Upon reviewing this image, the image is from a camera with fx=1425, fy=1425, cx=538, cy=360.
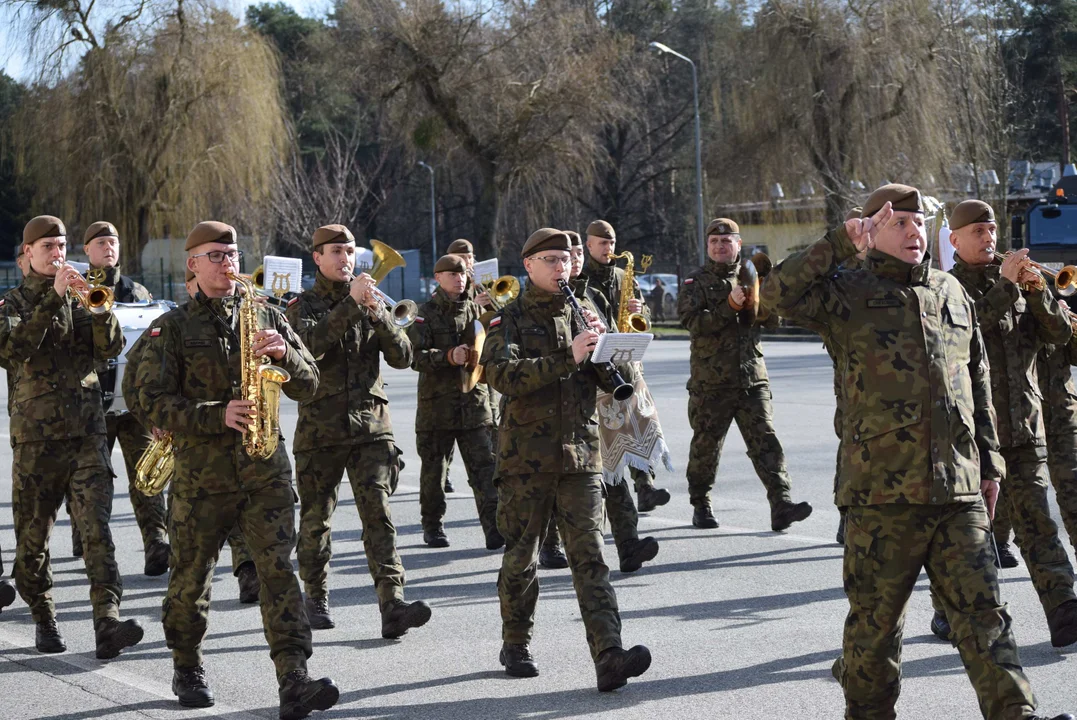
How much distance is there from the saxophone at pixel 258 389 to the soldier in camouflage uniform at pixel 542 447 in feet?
3.28

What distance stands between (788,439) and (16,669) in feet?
29.0

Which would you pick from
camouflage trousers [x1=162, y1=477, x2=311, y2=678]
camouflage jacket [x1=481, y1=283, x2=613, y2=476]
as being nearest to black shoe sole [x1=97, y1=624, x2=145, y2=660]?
camouflage trousers [x1=162, y1=477, x2=311, y2=678]

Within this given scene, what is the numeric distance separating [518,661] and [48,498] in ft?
8.59

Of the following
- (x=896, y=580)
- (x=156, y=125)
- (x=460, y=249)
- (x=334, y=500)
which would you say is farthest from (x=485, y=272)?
(x=156, y=125)

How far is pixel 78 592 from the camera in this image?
8.59 metres

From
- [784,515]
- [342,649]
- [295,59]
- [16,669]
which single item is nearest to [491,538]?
[784,515]

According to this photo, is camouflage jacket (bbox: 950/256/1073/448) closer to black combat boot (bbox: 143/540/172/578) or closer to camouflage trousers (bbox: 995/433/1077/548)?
camouflage trousers (bbox: 995/433/1077/548)

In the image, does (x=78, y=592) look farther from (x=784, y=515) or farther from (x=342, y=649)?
(x=784, y=515)

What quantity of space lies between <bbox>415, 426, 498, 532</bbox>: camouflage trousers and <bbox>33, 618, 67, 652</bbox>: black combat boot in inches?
122

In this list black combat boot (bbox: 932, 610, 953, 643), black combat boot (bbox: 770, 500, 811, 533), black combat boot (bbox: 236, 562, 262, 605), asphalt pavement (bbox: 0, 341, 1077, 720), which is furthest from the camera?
black combat boot (bbox: 770, 500, 811, 533)

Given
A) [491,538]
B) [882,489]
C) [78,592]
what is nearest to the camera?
[882,489]

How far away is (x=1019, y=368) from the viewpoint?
274 inches

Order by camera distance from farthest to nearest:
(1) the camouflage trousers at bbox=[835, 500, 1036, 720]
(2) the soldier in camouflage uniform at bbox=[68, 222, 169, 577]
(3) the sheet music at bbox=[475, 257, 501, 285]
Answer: (3) the sheet music at bbox=[475, 257, 501, 285]
(2) the soldier in camouflage uniform at bbox=[68, 222, 169, 577]
(1) the camouflage trousers at bbox=[835, 500, 1036, 720]

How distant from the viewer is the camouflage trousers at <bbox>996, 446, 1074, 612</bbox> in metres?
6.67
